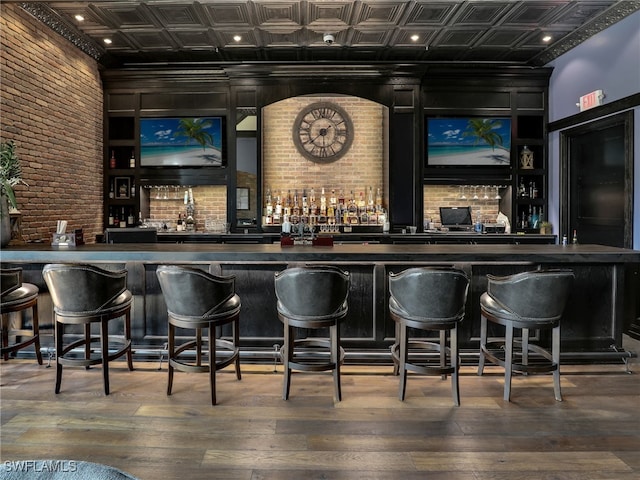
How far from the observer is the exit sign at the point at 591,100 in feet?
18.8

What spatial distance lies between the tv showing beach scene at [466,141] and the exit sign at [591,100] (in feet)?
4.02

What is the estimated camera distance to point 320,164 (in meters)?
7.70

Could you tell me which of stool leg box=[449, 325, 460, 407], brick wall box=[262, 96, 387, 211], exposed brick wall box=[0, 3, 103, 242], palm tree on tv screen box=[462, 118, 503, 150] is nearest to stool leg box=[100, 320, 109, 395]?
stool leg box=[449, 325, 460, 407]

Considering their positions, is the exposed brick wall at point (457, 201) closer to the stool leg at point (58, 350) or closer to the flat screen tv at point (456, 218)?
the flat screen tv at point (456, 218)

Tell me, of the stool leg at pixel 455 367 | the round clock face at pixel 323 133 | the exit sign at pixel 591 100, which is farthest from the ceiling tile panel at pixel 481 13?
the stool leg at pixel 455 367

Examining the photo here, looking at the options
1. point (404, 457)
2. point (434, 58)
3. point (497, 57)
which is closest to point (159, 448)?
point (404, 457)

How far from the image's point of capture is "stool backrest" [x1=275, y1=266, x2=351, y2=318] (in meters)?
3.04

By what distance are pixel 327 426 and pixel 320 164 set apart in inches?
219

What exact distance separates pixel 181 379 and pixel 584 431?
10.1ft

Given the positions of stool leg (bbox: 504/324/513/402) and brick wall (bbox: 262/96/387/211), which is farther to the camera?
brick wall (bbox: 262/96/387/211)

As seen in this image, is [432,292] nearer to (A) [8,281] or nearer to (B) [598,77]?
(A) [8,281]

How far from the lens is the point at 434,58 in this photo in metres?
7.01

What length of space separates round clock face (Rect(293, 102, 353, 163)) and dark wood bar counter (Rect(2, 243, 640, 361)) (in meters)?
4.00

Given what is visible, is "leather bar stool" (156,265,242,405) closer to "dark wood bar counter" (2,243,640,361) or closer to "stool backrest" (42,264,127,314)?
"stool backrest" (42,264,127,314)
